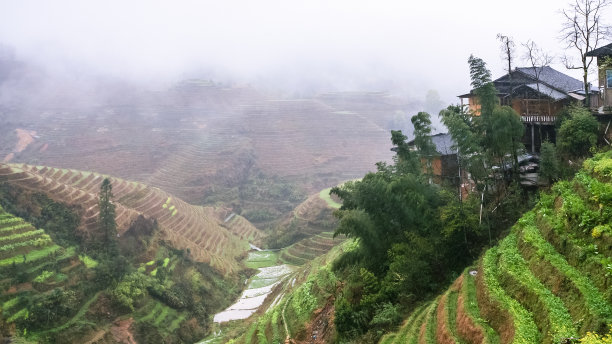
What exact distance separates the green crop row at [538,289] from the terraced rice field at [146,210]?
3657cm

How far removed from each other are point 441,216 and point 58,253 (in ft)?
97.5

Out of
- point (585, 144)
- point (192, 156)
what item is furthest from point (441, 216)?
point (192, 156)

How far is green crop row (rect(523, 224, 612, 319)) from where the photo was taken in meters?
7.88

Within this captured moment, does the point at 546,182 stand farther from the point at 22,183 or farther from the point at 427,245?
the point at 22,183

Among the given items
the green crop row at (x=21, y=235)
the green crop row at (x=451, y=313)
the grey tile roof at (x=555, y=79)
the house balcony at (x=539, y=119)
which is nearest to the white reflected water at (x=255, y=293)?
the green crop row at (x=21, y=235)

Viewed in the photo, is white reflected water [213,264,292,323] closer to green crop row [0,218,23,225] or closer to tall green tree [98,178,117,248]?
tall green tree [98,178,117,248]

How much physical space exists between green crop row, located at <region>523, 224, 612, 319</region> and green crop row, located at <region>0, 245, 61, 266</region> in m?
32.5

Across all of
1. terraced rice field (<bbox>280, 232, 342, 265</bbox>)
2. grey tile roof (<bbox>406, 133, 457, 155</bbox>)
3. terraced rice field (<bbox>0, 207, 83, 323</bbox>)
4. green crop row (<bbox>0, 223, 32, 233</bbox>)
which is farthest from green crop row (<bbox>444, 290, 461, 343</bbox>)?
terraced rice field (<bbox>280, 232, 342, 265</bbox>)

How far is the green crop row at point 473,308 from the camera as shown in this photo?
9773 millimetres

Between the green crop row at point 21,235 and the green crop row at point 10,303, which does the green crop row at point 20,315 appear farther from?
the green crop row at point 21,235

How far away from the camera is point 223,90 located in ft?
466

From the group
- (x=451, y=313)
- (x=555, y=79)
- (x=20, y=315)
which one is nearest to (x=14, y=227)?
(x=20, y=315)

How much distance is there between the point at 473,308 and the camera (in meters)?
11.2

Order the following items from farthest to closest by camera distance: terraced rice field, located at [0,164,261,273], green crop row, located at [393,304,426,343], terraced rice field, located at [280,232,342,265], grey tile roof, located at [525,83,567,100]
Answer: terraced rice field, located at [280,232,342,265] → terraced rice field, located at [0,164,261,273] → grey tile roof, located at [525,83,567,100] → green crop row, located at [393,304,426,343]
